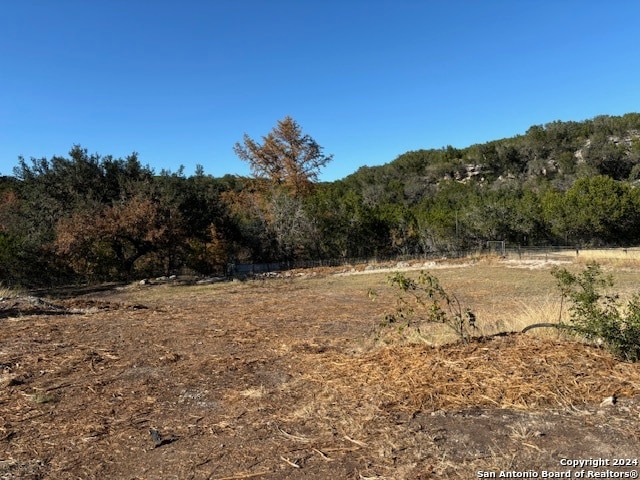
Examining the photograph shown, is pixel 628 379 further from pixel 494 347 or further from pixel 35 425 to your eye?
pixel 35 425

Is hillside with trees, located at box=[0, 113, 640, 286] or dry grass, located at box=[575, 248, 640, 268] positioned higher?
hillside with trees, located at box=[0, 113, 640, 286]

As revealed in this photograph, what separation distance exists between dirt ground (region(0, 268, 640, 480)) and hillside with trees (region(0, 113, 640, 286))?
78.2ft

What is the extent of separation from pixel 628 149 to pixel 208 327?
85.2 m

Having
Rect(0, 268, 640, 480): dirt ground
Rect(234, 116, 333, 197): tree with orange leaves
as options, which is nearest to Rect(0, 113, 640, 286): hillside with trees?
Rect(234, 116, 333, 197): tree with orange leaves

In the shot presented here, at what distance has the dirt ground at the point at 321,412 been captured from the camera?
9.91ft

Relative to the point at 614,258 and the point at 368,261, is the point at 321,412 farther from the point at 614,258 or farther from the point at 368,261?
the point at 368,261

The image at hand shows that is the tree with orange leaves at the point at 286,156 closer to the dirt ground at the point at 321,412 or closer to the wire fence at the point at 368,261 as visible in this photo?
the wire fence at the point at 368,261

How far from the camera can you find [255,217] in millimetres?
41625

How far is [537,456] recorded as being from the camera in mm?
2930

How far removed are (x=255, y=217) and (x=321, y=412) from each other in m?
38.3

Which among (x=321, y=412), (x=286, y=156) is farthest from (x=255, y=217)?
(x=321, y=412)

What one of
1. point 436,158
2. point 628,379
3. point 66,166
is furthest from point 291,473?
point 436,158

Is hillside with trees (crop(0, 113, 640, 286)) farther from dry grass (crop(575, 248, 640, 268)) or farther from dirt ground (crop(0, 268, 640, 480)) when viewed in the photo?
dirt ground (crop(0, 268, 640, 480))

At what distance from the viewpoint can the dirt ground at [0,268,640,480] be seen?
302cm
